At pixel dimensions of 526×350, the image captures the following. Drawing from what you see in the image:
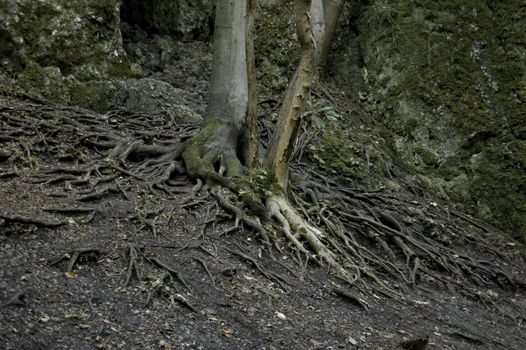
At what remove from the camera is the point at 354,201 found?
792cm

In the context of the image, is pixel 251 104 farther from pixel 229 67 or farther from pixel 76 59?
pixel 76 59

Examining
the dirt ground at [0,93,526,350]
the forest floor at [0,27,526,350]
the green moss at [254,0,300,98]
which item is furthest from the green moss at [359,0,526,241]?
the dirt ground at [0,93,526,350]

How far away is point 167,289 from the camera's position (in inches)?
181

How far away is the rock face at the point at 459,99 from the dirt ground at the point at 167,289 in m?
3.09

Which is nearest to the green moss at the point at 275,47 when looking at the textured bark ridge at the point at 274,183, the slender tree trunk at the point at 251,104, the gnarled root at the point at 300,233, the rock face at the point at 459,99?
the rock face at the point at 459,99

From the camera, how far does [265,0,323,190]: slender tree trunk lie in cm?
611

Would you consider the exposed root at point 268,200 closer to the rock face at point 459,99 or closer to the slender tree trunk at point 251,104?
the slender tree trunk at point 251,104

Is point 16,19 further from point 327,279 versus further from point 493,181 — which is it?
point 493,181

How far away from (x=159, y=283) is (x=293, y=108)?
8.58 ft

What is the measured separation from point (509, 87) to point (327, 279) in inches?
229

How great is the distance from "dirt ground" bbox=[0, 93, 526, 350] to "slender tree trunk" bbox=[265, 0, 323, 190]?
2.86 feet

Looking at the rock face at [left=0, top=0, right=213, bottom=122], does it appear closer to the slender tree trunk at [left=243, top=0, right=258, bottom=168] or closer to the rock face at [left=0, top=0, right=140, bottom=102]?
the rock face at [left=0, top=0, right=140, bottom=102]

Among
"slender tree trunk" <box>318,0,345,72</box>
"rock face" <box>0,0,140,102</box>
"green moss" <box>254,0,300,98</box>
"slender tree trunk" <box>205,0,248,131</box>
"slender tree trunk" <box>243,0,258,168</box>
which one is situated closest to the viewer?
"slender tree trunk" <box>243,0,258,168</box>

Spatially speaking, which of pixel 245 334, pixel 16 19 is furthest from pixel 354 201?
pixel 16 19
